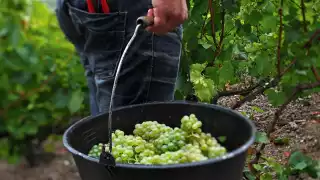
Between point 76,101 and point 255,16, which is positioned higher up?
point 255,16

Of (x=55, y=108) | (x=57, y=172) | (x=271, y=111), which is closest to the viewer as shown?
(x=55, y=108)

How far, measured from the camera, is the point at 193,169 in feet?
3.73

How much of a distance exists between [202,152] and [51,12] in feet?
3.21

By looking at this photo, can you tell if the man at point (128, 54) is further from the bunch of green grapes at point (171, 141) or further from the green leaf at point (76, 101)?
the green leaf at point (76, 101)

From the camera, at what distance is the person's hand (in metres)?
1.33

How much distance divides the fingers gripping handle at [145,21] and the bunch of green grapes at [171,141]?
291 millimetres

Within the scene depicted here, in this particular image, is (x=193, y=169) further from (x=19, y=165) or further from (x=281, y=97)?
(x=19, y=165)

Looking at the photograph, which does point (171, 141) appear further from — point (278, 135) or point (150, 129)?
point (278, 135)

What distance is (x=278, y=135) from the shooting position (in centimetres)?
288

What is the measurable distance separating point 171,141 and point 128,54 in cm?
37

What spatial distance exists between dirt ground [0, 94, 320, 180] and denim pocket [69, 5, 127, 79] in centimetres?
83

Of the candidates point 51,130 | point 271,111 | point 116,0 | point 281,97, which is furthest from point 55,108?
point 271,111

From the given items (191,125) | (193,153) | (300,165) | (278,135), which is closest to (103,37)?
(191,125)

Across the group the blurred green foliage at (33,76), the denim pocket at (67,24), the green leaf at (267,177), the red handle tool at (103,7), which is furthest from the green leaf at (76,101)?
the green leaf at (267,177)
